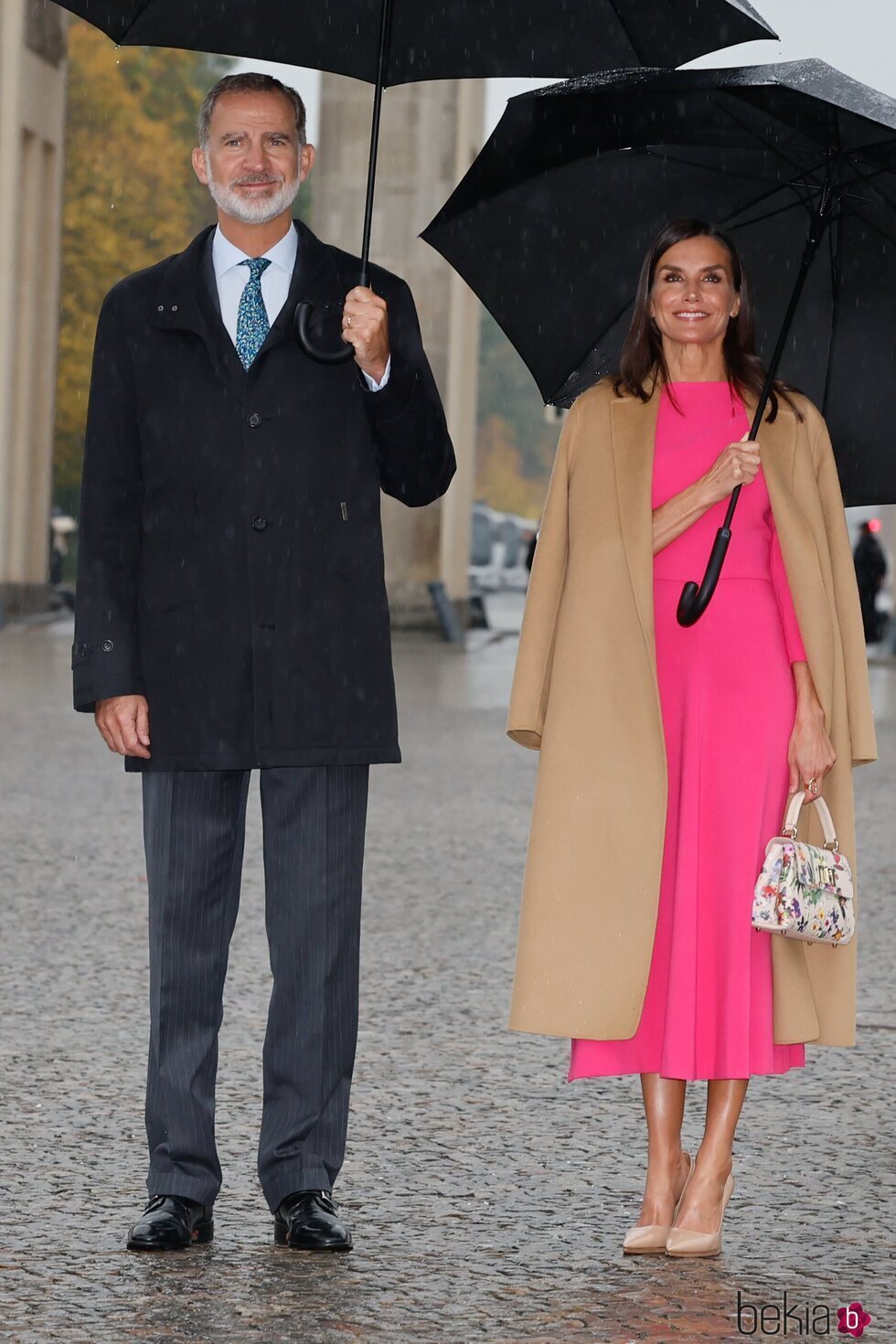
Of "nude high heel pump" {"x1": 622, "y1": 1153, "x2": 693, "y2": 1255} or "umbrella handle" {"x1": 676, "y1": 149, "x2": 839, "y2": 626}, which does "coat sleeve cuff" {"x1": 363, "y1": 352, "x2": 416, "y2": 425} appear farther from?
"nude high heel pump" {"x1": 622, "y1": 1153, "x2": 693, "y2": 1255}

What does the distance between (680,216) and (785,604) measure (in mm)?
1062

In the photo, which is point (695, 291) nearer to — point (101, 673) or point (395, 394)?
point (395, 394)

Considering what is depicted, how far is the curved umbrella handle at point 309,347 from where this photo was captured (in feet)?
15.4

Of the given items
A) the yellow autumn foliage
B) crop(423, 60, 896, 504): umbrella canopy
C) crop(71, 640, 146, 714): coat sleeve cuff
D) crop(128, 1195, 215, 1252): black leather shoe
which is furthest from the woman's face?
the yellow autumn foliage

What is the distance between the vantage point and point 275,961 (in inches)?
192

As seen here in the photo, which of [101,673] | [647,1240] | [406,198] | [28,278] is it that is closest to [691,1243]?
[647,1240]

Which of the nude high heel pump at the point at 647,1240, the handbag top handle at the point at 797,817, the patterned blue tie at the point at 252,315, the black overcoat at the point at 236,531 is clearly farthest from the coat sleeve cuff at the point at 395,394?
the nude high heel pump at the point at 647,1240

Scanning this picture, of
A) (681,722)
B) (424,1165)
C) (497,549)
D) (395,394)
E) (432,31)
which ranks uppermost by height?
(432,31)

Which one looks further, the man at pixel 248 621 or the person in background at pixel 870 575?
the person in background at pixel 870 575

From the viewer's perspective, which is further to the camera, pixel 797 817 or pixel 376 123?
pixel 376 123

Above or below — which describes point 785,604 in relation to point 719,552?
below

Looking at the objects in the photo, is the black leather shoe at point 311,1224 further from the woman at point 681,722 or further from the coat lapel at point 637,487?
the coat lapel at point 637,487

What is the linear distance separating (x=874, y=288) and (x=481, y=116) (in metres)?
30.3

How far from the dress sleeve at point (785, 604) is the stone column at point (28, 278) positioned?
28.0 m
